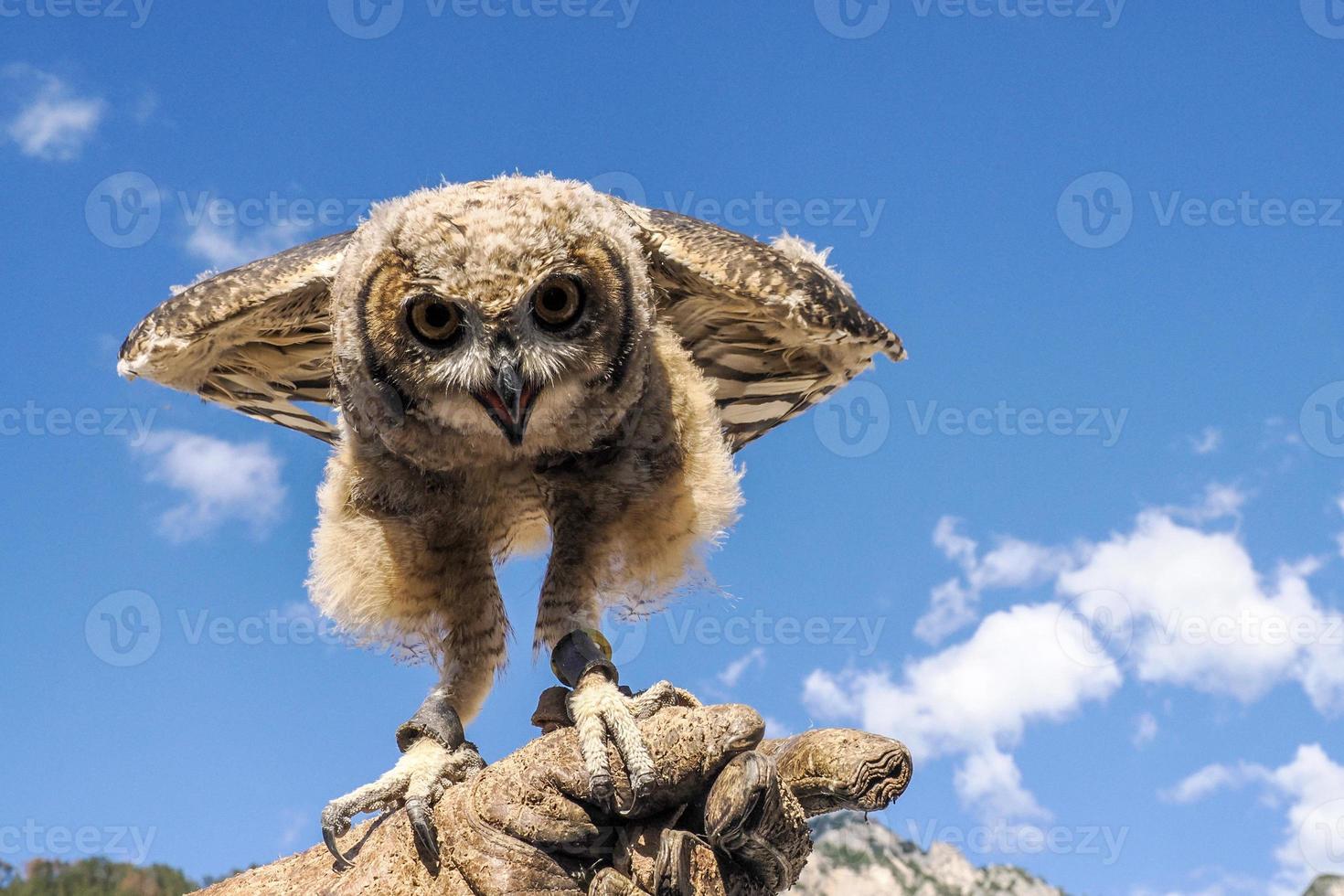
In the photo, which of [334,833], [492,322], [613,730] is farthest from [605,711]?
[492,322]

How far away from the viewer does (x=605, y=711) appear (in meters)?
4.59

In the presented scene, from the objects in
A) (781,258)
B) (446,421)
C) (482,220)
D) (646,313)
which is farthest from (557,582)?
(781,258)

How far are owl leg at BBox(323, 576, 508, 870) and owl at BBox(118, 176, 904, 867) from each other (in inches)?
0.4

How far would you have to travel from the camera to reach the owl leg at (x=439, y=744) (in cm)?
467

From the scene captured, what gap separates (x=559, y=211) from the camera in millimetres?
4941

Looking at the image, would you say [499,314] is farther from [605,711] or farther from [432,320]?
[605,711]

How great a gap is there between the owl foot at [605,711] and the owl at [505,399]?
0.4 inches

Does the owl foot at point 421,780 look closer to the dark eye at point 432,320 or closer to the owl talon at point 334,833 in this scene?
the owl talon at point 334,833

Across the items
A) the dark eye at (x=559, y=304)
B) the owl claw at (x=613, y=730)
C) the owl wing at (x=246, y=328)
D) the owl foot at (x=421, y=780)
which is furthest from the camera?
the owl wing at (x=246, y=328)

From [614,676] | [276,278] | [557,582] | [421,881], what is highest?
[276,278]

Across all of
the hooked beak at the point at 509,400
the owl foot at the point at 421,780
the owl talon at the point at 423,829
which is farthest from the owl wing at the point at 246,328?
the owl talon at the point at 423,829

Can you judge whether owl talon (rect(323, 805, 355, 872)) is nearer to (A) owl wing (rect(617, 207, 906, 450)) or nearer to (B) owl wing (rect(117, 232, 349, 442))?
(B) owl wing (rect(117, 232, 349, 442))

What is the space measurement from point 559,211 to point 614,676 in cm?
196

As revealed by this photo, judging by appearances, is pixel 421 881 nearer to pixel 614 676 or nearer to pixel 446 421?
pixel 614 676
